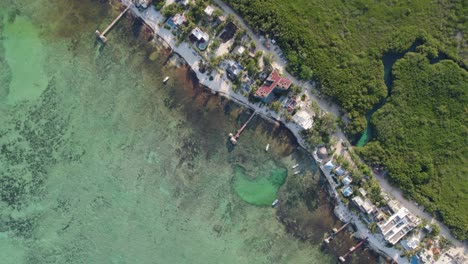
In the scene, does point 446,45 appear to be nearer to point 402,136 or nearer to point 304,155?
A: point 402,136

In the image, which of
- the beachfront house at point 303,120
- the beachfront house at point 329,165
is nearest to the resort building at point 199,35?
the beachfront house at point 303,120

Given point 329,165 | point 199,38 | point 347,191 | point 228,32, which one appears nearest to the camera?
point 199,38

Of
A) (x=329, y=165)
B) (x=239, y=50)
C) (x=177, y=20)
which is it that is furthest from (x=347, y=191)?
(x=177, y=20)

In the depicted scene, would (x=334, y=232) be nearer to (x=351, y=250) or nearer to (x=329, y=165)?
(x=351, y=250)

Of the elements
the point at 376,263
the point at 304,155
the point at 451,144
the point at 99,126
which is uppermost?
the point at 451,144

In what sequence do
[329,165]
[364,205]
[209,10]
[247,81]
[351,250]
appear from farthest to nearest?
[351,250], [247,81], [329,165], [209,10], [364,205]

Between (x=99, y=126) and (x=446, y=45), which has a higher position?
(x=446, y=45)

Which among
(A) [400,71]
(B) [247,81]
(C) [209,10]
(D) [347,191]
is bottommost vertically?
(D) [347,191]

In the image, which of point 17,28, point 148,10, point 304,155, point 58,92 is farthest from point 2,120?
point 304,155
